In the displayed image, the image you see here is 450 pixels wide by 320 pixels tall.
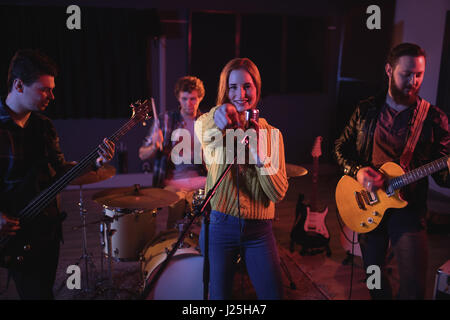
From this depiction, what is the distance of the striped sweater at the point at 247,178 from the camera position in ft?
6.05

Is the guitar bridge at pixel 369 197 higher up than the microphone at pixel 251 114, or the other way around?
the microphone at pixel 251 114

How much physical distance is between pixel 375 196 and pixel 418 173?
0.29m

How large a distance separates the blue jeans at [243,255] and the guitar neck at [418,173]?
0.82 meters

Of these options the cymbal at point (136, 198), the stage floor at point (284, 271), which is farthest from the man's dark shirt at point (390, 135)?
the cymbal at point (136, 198)

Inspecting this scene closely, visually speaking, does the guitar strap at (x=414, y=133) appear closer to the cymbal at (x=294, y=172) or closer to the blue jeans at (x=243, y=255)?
the blue jeans at (x=243, y=255)

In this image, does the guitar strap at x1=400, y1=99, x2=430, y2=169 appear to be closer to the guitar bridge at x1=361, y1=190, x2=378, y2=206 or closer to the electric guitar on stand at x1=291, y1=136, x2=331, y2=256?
the guitar bridge at x1=361, y1=190, x2=378, y2=206

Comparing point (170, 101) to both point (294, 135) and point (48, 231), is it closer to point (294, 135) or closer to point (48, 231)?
point (294, 135)

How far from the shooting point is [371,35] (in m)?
6.15

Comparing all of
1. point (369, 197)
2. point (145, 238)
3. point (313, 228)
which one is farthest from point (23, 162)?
point (313, 228)

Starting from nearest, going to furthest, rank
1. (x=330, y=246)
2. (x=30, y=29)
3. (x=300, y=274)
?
(x=300, y=274) → (x=330, y=246) → (x=30, y=29)

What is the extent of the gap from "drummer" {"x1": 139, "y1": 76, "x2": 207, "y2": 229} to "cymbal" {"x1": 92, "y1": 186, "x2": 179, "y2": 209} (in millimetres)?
446
